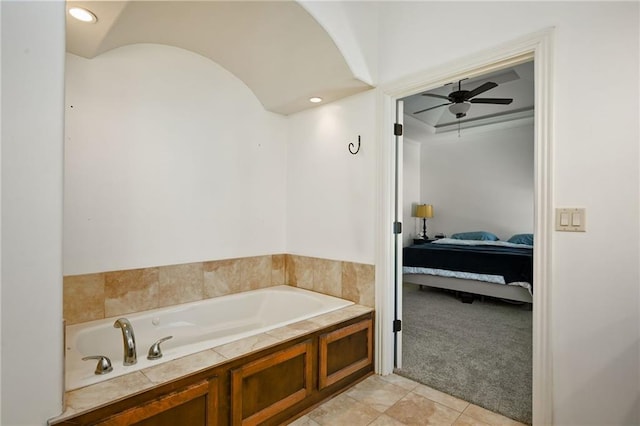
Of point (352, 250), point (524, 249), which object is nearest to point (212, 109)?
point (352, 250)

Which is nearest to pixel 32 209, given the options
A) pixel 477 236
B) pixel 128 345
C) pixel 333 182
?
pixel 128 345

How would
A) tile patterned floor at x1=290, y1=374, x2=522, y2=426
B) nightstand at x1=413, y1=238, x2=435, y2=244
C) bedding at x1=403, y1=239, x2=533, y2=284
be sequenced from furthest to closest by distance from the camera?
nightstand at x1=413, y1=238, x2=435, y2=244
bedding at x1=403, y1=239, x2=533, y2=284
tile patterned floor at x1=290, y1=374, x2=522, y2=426

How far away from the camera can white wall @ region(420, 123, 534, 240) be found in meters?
5.83

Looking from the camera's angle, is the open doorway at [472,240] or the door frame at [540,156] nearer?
the door frame at [540,156]

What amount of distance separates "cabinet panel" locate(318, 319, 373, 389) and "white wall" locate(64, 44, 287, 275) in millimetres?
1175

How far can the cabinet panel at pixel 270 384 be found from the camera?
1660 millimetres

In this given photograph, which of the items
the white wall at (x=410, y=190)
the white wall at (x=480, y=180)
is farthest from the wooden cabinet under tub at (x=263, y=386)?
the white wall at (x=480, y=180)

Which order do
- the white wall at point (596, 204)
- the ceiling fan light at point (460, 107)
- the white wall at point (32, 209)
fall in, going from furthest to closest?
1. the ceiling fan light at point (460, 107)
2. the white wall at point (596, 204)
3. the white wall at point (32, 209)

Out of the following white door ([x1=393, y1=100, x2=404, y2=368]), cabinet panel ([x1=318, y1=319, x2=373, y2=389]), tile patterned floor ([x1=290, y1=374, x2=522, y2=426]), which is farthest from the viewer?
white door ([x1=393, y1=100, x2=404, y2=368])

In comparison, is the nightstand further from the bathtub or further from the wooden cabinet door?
the wooden cabinet door

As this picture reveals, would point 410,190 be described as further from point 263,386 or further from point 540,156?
point 263,386

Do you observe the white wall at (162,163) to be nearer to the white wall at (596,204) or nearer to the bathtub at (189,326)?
the bathtub at (189,326)

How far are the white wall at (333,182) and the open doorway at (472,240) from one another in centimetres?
40

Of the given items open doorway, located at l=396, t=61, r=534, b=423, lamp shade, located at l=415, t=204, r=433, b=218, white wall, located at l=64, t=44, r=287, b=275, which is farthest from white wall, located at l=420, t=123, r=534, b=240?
white wall, located at l=64, t=44, r=287, b=275
